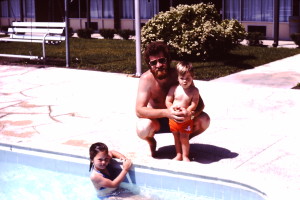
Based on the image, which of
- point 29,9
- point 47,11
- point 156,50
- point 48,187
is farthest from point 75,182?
point 29,9

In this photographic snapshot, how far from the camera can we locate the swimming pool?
4.43m

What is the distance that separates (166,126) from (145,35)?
8217 mm

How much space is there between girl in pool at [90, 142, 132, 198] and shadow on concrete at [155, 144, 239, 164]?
0.69 m

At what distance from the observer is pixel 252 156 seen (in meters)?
5.41

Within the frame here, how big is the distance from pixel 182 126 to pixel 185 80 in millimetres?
465

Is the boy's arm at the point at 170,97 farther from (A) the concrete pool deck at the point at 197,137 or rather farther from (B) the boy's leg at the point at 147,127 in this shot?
(A) the concrete pool deck at the point at 197,137

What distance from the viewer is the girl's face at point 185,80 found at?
4.82 m

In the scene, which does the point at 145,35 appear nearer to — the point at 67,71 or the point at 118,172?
the point at 67,71

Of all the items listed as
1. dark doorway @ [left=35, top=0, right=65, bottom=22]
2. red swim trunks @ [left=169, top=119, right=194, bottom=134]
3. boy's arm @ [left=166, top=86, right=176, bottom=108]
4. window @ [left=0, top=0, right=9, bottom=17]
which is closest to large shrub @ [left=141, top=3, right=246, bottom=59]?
boy's arm @ [left=166, top=86, right=176, bottom=108]

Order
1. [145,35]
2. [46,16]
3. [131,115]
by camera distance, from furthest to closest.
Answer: [46,16]
[145,35]
[131,115]

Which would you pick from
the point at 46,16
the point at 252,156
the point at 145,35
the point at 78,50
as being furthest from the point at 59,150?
the point at 46,16

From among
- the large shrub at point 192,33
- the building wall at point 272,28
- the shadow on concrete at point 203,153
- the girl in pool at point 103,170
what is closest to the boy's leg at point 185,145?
the shadow on concrete at point 203,153

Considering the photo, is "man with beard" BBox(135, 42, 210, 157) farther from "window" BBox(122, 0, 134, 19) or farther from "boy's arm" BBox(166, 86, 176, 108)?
"window" BBox(122, 0, 134, 19)

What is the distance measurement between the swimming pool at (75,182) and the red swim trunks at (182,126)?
0.49m
